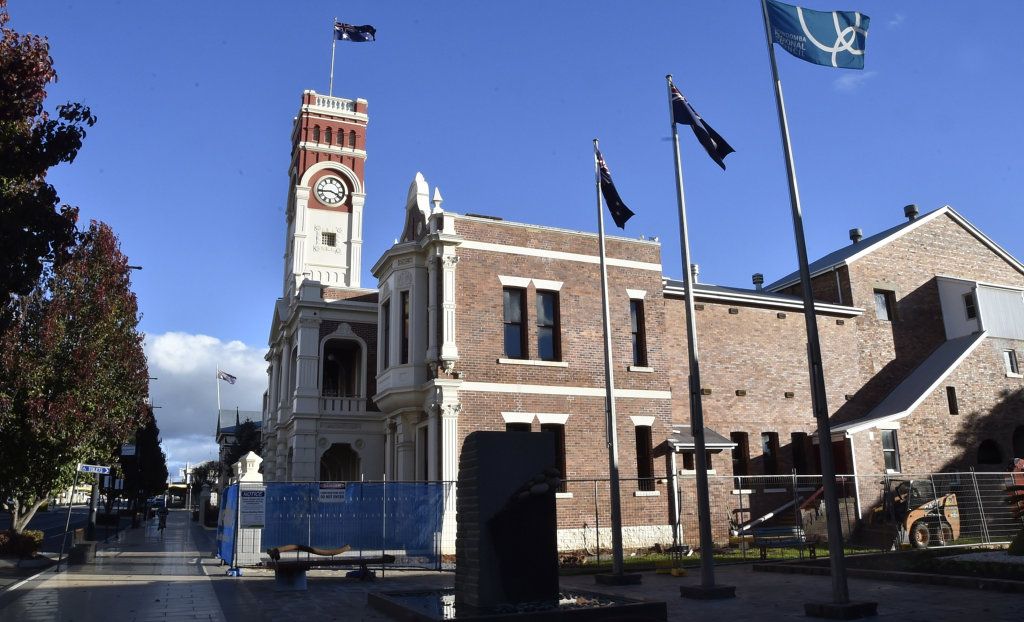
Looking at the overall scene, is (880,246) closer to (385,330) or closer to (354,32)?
(385,330)

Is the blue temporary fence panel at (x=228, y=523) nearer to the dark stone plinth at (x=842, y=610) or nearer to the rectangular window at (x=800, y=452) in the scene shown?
the dark stone plinth at (x=842, y=610)

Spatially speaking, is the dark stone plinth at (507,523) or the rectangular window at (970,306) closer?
the dark stone plinth at (507,523)

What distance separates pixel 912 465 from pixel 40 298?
1120 inches

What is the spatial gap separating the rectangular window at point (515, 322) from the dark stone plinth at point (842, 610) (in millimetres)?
14514

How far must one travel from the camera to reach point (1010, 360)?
101 ft

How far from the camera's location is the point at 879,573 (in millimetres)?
14141

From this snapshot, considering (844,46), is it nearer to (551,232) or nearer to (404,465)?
(551,232)

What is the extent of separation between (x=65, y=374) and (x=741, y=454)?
21.8m


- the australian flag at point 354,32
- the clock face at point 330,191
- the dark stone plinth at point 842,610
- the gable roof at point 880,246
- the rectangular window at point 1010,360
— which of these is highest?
the australian flag at point 354,32

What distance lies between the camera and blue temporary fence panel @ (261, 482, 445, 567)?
1895 cm

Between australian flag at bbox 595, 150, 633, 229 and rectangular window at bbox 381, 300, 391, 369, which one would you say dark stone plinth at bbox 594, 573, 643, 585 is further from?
rectangular window at bbox 381, 300, 391, 369

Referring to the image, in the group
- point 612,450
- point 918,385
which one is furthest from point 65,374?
point 918,385

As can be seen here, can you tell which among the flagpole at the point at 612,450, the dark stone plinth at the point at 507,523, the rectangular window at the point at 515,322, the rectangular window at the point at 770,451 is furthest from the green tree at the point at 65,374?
the rectangular window at the point at 770,451

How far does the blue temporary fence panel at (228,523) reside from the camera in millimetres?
18941
